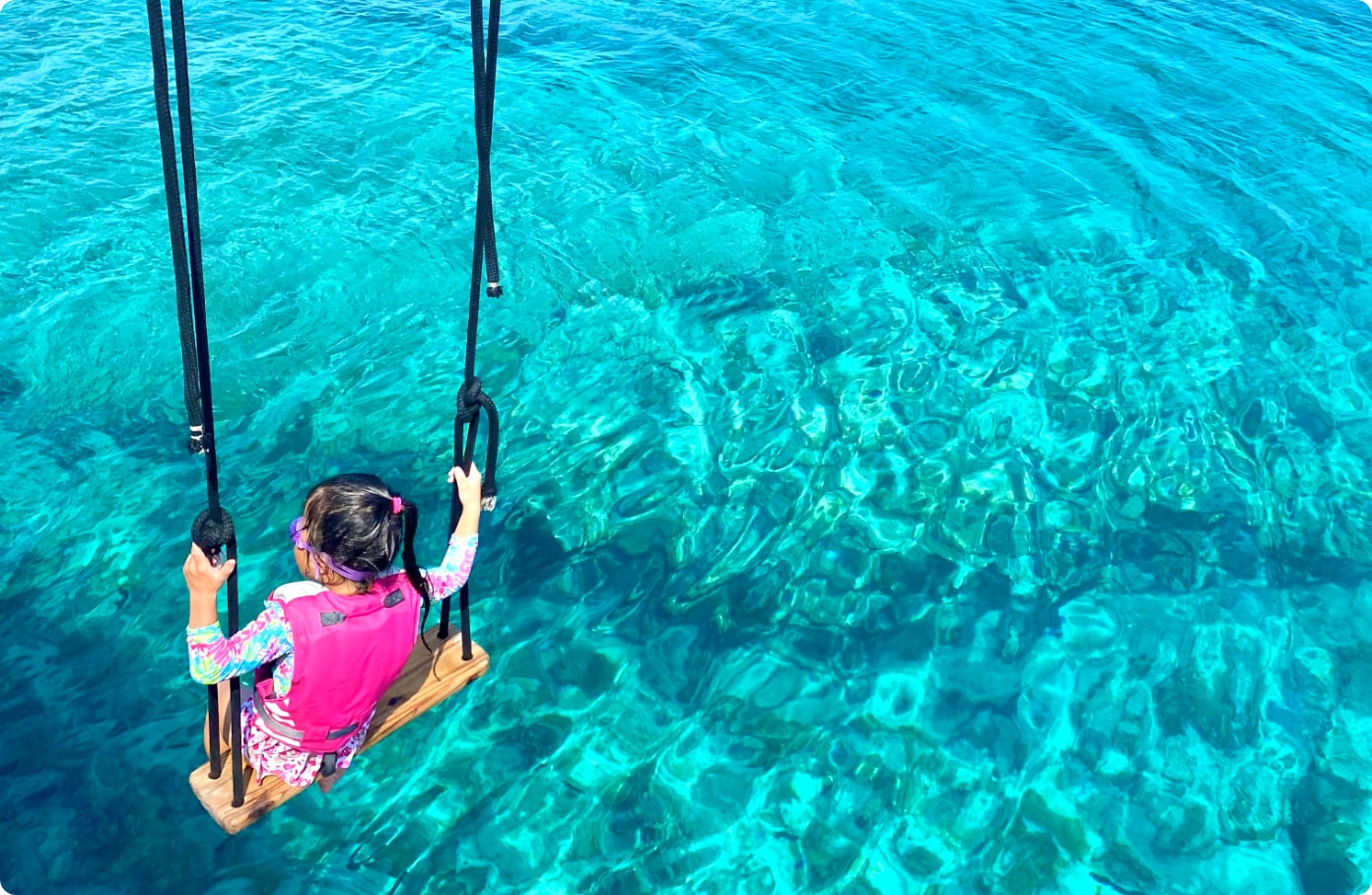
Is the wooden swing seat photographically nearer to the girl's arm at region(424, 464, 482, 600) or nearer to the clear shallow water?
the girl's arm at region(424, 464, 482, 600)

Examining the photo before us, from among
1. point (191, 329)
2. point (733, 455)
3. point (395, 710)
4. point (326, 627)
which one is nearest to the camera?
point (191, 329)

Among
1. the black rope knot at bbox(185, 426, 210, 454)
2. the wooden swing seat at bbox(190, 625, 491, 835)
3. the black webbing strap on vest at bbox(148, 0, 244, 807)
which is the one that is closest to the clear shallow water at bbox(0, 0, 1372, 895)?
the wooden swing seat at bbox(190, 625, 491, 835)

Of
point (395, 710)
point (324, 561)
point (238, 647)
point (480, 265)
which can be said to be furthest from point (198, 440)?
point (395, 710)

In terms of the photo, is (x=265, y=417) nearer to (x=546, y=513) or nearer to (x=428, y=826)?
(x=546, y=513)

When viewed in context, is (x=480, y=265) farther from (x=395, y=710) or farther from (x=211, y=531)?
(x=395, y=710)

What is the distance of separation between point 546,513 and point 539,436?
66 centimetres

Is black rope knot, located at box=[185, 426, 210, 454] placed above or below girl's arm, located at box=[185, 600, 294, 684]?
above

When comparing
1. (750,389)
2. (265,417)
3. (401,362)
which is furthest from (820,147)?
(265,417)

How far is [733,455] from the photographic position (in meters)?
6.23

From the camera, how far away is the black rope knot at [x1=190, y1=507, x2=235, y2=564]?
3.07 metres

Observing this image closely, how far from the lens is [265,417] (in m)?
6.21

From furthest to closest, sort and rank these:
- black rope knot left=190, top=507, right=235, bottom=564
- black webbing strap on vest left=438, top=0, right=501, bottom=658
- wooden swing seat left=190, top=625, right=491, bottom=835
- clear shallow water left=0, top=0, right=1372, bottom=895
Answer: clear shallow water left=0, top=0, right=1372, bottom=895 → wooden swing seat left=190, top=625, right=491, bottom=835 → black webbing strap on vest left=438, top=0, right=501, bottom=658 → black rope knot left=190, top=507, right=235, bottom=564

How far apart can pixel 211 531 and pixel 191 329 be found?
605 mm

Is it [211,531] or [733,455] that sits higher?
[211,531]
